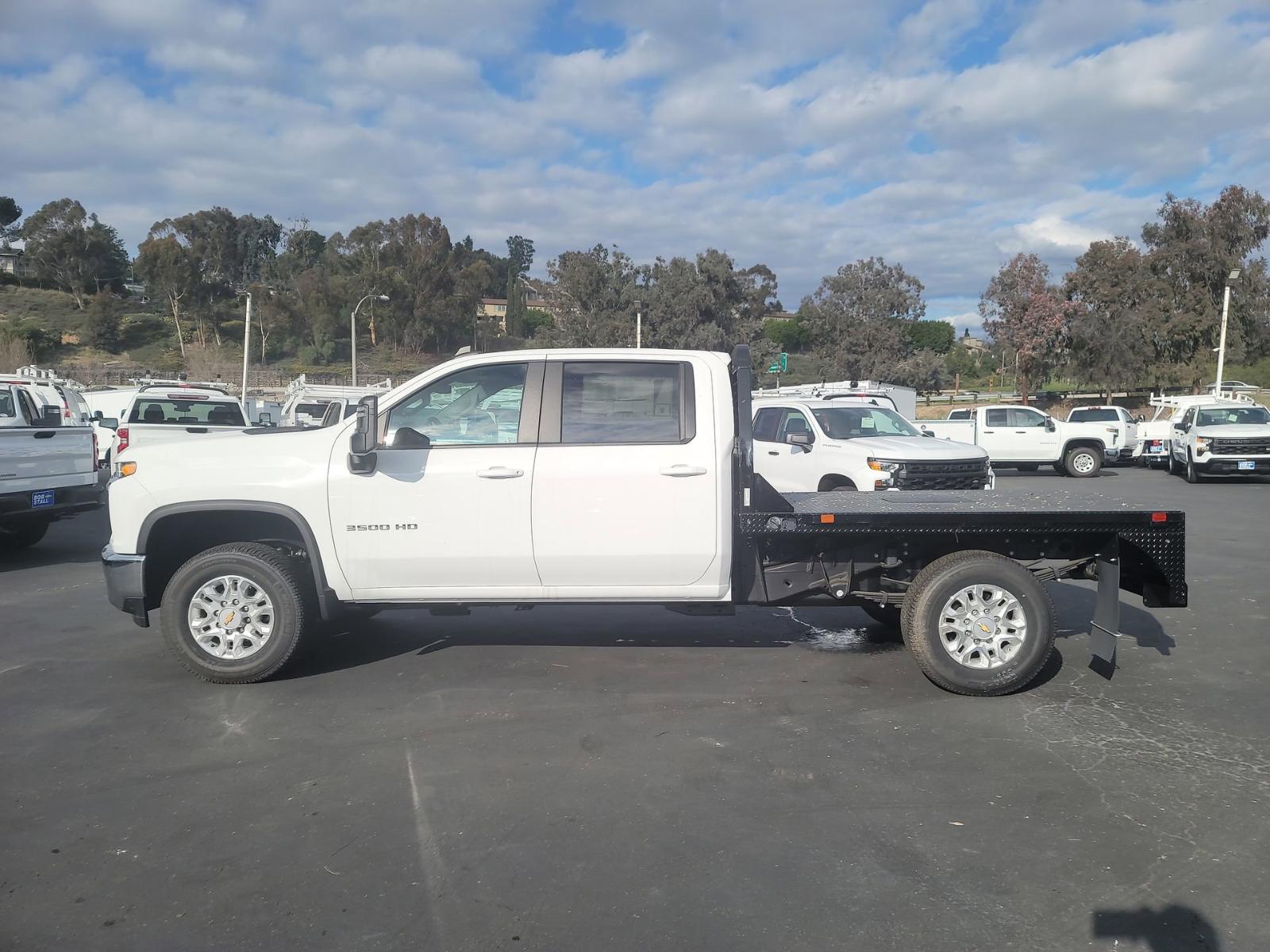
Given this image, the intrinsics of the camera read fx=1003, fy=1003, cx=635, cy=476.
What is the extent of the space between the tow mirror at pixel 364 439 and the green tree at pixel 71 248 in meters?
88.2

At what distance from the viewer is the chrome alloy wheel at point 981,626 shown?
5695mm

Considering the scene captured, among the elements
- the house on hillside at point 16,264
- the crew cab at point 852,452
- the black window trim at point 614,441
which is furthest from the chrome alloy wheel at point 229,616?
the house on hillside at point 16,264

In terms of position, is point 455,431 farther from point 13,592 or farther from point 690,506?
point 13,592

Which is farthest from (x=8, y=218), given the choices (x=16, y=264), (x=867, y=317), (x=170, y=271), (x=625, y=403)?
(x=625, y=403)

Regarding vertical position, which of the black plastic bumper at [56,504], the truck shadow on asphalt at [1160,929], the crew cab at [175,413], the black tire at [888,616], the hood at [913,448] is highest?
the crew cab at [175,413]

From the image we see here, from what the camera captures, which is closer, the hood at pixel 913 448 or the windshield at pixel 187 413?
the hood at pixel 913 448

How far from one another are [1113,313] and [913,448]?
40351mm

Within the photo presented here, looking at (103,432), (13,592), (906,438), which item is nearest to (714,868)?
(13,592)

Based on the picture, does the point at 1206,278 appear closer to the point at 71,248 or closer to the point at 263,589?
the point at 263,589

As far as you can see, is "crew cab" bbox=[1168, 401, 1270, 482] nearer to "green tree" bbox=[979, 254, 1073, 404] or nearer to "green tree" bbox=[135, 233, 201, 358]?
"green tree" bbox=[979, 254, 1073, 404]

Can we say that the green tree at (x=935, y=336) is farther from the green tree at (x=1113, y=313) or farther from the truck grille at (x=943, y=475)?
the truck grille at (x=943, y=475)

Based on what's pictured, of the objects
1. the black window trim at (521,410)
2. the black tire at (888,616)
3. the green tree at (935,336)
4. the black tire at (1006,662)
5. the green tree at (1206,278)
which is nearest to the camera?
the black tire at (1006,662)

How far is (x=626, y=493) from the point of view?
574 centimetres

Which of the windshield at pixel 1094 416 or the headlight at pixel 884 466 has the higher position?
the windshield at pixel 1094 416
